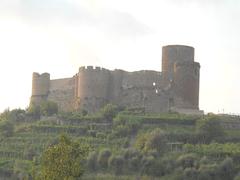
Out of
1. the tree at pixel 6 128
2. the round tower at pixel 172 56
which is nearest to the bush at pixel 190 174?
the round tower at pixel 172 56

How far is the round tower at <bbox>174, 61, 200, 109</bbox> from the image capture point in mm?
64625

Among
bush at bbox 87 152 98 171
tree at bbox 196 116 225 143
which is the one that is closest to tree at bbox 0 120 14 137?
bush at bbox 87 152 98 171

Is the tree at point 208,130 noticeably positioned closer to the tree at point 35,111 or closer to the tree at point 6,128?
the tree at point 6,128

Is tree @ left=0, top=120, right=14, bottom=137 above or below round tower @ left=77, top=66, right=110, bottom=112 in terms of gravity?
below

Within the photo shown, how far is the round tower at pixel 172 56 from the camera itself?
215 feet

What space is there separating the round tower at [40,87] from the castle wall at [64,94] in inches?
29.8

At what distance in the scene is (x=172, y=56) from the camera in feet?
216

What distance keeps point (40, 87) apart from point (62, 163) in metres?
Answer: 33.6

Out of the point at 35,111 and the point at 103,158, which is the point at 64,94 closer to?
the point at 35,111

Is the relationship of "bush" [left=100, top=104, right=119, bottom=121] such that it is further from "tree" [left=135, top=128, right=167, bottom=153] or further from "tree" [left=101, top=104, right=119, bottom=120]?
"tree" [left=135, top=128, right=167, bottom=153]


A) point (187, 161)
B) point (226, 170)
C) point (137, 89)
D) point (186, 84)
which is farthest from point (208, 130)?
point (137, 89)

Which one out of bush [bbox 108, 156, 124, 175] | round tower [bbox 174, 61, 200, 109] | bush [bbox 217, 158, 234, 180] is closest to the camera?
bush [bbox 217, 158, 234, 180]

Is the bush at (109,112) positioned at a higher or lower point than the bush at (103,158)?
higher

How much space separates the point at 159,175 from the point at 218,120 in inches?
343
